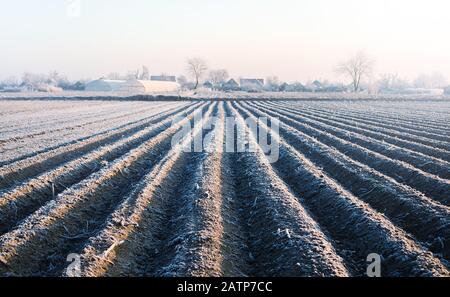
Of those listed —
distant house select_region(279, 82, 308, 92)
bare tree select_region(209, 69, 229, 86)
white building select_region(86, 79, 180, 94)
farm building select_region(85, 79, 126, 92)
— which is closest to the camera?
white building select_region(86, 79, 180, 94)

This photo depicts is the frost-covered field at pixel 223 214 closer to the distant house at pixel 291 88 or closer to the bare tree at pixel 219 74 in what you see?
the distant house at pixel 291 88

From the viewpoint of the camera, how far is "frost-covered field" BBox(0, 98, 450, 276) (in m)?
5.25

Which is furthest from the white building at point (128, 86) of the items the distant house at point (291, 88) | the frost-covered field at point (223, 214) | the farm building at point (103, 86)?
the frost-covered field at point (223, 214)

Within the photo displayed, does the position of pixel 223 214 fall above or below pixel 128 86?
below

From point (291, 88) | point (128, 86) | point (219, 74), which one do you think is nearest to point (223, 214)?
point (128, 86)

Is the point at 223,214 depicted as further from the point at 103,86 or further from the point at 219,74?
the point at 219,74

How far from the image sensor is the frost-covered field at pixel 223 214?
5250mm

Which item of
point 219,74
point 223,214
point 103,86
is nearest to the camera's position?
point 223,214

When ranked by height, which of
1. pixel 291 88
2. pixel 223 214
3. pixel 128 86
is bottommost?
pixel 223 214

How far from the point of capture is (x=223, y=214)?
7.14 meters

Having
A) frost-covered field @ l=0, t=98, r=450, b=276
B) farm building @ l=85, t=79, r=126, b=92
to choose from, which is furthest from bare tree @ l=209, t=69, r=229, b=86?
frost-covered field @ l=0, t=98, r=450, b=276

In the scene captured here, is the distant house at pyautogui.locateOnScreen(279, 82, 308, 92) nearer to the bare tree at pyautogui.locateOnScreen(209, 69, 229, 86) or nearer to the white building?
the white building
